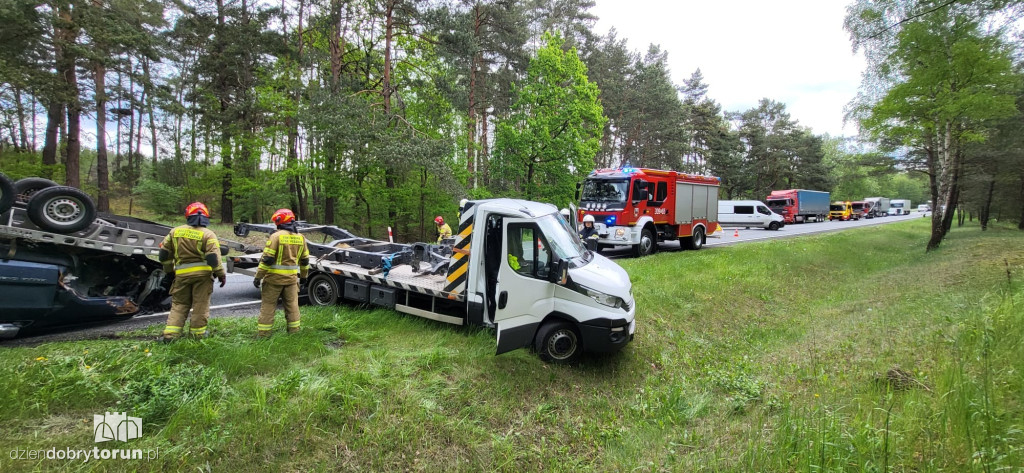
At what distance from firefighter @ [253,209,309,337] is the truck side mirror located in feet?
10.2

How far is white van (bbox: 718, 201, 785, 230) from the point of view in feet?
98.7

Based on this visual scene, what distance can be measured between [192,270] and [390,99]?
1313 cm

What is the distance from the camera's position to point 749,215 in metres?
30.8

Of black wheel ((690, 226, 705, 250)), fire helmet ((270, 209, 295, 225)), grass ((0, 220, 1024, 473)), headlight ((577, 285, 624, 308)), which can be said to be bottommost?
grass ((0, 220, 1024, 473))

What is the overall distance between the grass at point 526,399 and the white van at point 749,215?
2697 centimetres

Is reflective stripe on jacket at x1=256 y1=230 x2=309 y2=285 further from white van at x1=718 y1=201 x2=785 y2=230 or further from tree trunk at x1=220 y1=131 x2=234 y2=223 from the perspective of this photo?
white van at x1=718 y1=201 x2=785 y2=230

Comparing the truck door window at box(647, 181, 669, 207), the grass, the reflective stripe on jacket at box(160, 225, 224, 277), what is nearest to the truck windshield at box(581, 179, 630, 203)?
the truck door window at box(647, 181, 669, 207)

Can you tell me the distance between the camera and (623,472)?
2.93m

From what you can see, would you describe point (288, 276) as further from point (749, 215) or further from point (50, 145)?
point (749, 215)

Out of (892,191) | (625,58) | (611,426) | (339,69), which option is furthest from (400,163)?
(892,191)

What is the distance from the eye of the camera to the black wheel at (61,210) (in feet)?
14.6

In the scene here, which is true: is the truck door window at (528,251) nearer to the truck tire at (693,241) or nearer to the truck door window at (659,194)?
the truck door window at (659,194)

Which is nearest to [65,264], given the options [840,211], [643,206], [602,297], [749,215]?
[602,297]

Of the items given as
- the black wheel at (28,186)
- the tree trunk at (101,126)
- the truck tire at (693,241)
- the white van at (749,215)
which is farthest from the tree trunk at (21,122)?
the white van at (749,215)
